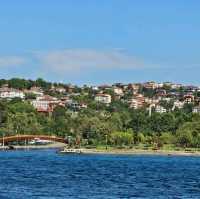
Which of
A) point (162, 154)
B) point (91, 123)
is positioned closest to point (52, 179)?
point (162, 154)

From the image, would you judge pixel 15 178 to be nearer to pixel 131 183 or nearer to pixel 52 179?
pixel 52 179

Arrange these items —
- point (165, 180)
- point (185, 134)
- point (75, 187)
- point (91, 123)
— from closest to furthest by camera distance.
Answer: point (75, 187) < point (165, 180) < point (185, 134) < point (91, 123)

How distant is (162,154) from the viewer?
554ft

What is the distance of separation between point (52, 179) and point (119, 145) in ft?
348

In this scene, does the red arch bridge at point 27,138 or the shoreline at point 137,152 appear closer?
the shoreline at point 137,152

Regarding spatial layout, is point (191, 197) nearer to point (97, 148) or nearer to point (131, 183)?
point (131, 183)

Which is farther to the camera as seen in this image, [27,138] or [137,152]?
[27,138]

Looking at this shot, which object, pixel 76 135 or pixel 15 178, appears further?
pixel 76 135

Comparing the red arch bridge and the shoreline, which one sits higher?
the red arch bridge

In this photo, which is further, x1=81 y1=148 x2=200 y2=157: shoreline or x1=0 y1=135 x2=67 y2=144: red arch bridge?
x1=0 y1=135 x2=67 y2=144: red arch bridge

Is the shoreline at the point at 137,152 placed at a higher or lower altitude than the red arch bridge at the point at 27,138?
lower

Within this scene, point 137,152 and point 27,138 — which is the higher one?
point 27,138

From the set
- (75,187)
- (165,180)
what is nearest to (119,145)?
(165,180)

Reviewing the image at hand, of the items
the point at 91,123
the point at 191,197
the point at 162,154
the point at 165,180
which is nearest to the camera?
the point at 191,197
